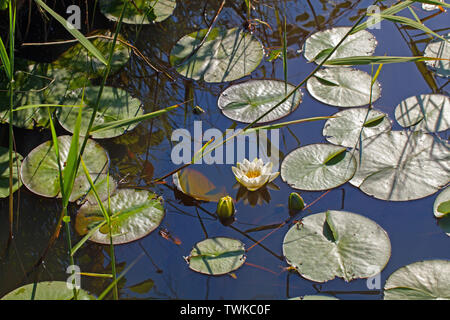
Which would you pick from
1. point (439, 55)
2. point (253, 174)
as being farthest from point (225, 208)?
point (439, 55)

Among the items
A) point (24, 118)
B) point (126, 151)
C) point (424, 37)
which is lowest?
point (126, 151)

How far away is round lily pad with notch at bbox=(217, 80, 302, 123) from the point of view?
272 centimetres

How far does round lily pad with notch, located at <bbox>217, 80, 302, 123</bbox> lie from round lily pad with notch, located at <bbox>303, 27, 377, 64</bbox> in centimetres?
40

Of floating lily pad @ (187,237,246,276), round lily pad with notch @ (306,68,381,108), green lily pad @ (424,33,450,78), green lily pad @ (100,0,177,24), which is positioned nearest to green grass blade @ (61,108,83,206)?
floating lily pad @ (187,237,246,276)

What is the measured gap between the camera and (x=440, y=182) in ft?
7.43

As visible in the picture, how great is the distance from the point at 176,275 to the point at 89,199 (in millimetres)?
631

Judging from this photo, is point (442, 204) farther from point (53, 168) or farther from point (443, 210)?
point (53, 168)

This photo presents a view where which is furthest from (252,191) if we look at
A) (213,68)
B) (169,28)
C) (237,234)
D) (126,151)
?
(169,28)

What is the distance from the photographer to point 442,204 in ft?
7.04

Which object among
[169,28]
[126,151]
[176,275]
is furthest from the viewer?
[169,28]

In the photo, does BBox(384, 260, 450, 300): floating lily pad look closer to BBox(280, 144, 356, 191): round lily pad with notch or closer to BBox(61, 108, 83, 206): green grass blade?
BBox(280, 144, 356, 191): round lily pad with notch

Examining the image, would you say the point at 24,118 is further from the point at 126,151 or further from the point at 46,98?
the point at 126,151

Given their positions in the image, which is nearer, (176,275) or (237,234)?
(176,275)

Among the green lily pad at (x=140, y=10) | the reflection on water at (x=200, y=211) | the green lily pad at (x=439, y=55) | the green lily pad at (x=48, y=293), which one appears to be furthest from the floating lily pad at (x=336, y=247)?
the green lily pad at (x=140, y=10)
